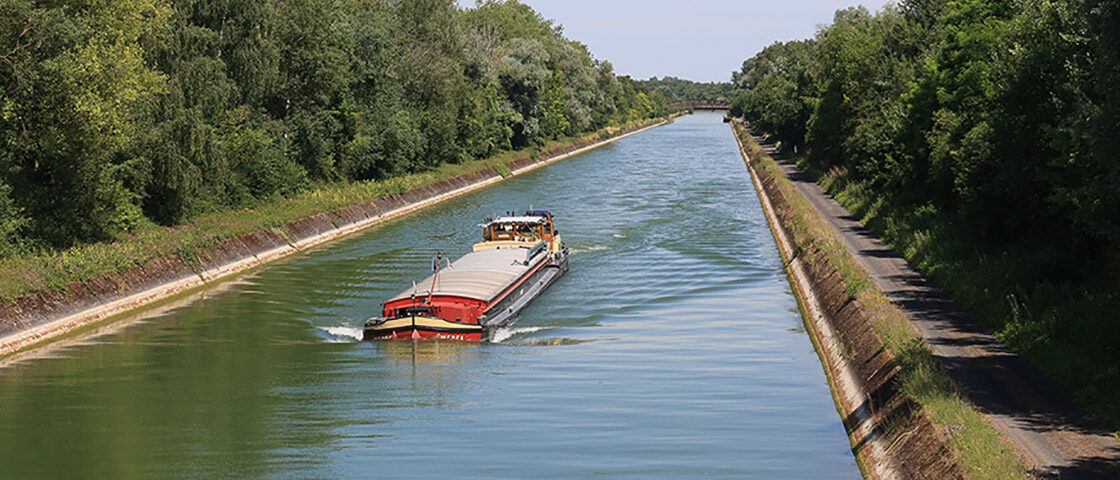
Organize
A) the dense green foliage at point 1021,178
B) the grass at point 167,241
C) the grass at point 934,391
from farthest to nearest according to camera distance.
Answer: the grass at point 167,241, the dense green foliage at point 1021,178, the grass at point 934,391

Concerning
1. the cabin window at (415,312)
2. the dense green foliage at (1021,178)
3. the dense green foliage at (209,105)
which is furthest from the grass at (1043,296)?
the dense green foliage at (209,105)

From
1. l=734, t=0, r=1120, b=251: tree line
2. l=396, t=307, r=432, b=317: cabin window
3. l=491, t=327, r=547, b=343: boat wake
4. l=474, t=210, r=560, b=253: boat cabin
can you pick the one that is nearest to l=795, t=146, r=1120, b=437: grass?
l=734, t=0, r=1120, b=251: tree line

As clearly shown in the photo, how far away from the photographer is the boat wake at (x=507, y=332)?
117 ft

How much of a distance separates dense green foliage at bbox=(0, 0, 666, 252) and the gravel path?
1217 inches

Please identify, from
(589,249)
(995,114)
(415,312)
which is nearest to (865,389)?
(995,114)

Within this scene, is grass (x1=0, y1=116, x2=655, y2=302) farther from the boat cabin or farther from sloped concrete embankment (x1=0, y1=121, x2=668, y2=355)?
the boat cabin

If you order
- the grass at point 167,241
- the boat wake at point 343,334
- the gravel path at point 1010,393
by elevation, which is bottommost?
the boat wake at point 343,334

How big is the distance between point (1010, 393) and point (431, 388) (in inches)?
585

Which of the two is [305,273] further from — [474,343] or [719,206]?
[719,206]

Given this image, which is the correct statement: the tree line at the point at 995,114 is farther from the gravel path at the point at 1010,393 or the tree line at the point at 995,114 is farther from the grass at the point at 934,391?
the grass at the point at 934,391

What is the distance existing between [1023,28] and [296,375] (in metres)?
24.3

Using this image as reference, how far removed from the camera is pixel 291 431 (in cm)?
2453

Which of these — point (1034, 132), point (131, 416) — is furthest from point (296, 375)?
point (1034, 132)

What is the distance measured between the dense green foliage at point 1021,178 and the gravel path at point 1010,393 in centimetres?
54
